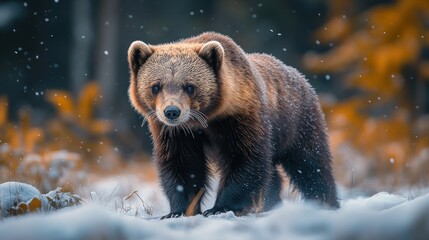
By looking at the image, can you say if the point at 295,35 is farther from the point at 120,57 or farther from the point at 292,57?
the point at 120,57

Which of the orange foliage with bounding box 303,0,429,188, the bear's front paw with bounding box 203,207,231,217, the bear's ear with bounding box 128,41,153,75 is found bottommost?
the bear's front paw with bounding box 203,207,231,217

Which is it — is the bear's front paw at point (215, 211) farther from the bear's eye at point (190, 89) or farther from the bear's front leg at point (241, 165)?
the bear's eye at point (190, 89)

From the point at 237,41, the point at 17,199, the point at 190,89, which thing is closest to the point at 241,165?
the point at 190,89

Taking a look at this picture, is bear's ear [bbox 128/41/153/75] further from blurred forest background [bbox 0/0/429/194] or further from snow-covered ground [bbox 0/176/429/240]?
blurred forest background [bbox 0/0/429/194]

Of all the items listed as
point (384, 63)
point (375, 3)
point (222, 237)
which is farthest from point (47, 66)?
point (222, 237)

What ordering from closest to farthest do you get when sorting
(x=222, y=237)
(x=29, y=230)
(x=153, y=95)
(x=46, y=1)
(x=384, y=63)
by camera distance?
(x=29, y=230) < (x=222, y=237) < (x=153, y=95) < (x=384, y=63) < (x=46, y=1)

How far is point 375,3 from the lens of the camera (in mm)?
20531

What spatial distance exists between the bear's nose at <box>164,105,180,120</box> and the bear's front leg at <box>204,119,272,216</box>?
1.81 feet

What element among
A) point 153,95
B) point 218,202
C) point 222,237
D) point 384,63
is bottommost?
point 222,237

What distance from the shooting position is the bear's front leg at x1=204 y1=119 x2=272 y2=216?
5.50 metres

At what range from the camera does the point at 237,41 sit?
2066 centimetres

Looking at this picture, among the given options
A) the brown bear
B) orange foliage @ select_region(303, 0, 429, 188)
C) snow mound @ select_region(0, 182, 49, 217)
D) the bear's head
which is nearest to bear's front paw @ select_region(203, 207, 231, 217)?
the brown bear

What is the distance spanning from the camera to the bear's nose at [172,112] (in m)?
5.13

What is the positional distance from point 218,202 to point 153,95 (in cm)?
89
